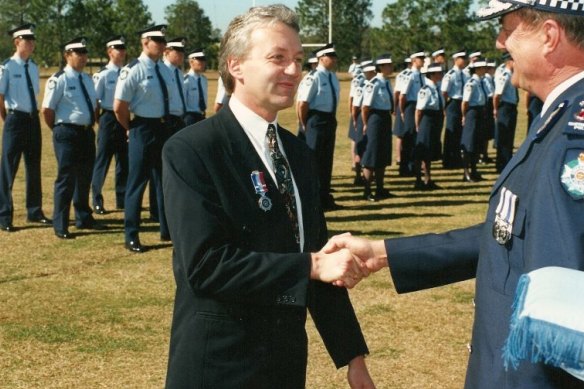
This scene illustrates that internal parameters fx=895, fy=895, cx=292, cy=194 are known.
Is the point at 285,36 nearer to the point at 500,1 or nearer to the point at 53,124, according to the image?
the point at 500,1

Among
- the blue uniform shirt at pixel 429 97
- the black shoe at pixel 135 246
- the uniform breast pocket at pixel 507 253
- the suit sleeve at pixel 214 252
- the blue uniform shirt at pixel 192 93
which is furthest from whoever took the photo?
the blue uniform shirt at pixel 429 97

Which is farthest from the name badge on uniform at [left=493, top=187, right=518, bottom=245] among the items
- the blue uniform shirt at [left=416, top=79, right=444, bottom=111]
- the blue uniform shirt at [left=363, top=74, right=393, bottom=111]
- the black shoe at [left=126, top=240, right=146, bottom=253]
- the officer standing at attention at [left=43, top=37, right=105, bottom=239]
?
the blue uniform shirt at [left=416, top=79, right=444, bottom=111]

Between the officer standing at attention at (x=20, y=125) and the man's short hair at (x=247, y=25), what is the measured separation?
25.2 feet

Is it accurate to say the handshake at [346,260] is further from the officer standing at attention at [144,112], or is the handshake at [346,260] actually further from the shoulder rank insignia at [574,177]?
the officer standing at attention at [144,112]

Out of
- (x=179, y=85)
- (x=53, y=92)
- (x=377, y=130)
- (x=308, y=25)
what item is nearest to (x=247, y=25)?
(x=53, y=92)

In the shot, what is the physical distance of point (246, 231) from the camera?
250cm

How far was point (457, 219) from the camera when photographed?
1085 centimetres

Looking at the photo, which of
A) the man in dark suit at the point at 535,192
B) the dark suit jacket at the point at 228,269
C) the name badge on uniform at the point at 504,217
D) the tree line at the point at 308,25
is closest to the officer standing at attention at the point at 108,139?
the dark suit jacket at the point at 228,269

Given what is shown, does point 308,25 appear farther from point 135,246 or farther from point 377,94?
point 135,246

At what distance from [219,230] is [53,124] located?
7672 millimetres

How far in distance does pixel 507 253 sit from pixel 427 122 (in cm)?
1162

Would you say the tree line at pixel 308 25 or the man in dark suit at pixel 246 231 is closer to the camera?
the man in dark suit at pixel 246 231

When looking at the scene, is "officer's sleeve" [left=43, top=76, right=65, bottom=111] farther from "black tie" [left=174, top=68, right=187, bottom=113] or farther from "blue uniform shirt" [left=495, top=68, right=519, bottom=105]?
"blue uniform shirt" [left=495, top=68, right=519, bottom=105]

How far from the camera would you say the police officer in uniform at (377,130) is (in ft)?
40.5
